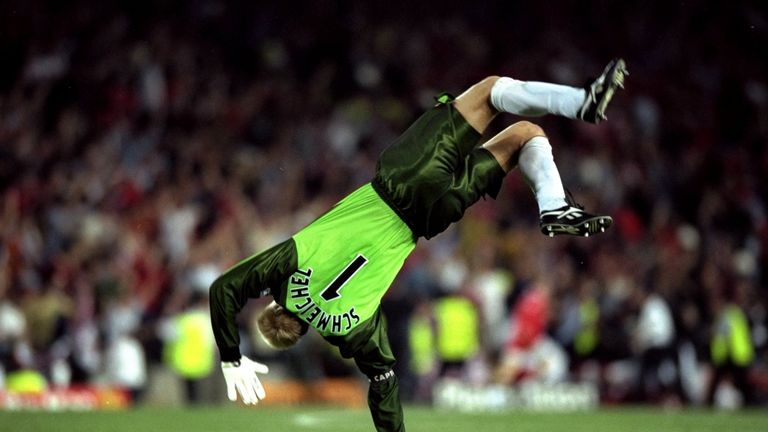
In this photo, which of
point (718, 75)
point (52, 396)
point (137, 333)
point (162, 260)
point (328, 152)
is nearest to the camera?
point (52, 396)

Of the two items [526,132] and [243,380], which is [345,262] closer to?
[243,380]

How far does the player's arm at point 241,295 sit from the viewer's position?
748cm

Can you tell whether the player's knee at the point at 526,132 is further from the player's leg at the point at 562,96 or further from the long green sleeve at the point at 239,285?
the long green sleeve at the point at 239,285

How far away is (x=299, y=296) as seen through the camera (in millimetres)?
7727

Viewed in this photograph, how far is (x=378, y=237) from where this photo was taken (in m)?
7.77

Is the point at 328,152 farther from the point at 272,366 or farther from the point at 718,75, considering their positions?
the point at 718,75

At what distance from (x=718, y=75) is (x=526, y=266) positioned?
6.77m

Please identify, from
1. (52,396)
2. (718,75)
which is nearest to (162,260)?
(52,396)

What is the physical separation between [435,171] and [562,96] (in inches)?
38.1

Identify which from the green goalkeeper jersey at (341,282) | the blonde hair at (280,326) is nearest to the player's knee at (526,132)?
the green goalkeeper jersey at (341,282)

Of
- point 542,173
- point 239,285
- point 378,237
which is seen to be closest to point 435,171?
point 378,237

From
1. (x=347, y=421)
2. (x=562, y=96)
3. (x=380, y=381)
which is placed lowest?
(x=380, y=381)

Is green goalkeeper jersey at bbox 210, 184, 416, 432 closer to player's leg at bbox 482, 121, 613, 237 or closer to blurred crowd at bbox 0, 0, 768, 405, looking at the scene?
player's leg at bbox 482, 121, 613, 237

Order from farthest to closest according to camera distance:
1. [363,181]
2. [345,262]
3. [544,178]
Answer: [363,181] < [345,262] < [544,178]
